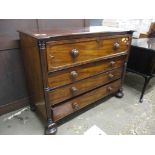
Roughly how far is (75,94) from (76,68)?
0.28 meters

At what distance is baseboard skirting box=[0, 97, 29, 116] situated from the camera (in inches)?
65.2

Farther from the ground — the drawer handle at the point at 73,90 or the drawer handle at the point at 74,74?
the drawer handle at the point at 74,74

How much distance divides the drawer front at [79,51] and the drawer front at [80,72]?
0.24 ft

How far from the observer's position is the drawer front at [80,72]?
1.24m

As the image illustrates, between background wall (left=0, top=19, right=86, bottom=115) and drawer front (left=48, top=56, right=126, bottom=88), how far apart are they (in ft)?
1.82

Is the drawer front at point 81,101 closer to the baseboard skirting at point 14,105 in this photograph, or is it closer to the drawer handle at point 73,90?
the drawer handle at point 73,90

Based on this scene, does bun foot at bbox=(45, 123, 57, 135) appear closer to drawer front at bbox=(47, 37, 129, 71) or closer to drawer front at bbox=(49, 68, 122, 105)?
drawer front at bbox=(49, 68, 122, 105)

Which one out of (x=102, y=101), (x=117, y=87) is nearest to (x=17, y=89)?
(x=102, y=101)

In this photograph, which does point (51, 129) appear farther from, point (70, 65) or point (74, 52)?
point (74, 52)

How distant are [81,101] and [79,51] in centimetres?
55

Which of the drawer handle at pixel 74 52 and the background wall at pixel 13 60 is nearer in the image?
the drawer handle at pixel 74 52

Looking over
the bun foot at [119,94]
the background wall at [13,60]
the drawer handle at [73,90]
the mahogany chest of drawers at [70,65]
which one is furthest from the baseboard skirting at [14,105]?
the bun foot at [119,94]

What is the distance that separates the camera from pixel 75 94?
144cm
